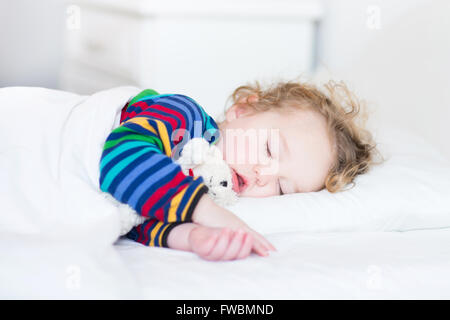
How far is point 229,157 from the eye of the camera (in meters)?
1.00

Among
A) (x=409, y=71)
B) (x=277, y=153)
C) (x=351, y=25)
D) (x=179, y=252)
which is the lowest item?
(x=179, y=252)

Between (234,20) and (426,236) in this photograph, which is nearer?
(426,236)

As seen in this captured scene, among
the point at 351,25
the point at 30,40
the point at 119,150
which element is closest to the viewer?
the point at 119,150

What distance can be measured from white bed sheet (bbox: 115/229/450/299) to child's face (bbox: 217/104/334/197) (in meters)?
0.15

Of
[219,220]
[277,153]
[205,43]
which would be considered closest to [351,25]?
[205,43]

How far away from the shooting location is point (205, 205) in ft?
2.65

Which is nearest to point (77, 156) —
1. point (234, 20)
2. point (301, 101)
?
point (301, 101)

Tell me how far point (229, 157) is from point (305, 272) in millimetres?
339

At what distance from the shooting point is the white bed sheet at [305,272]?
672mm

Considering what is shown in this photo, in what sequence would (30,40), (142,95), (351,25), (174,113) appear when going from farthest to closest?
(30,40), (351,25), (142,95), (174,113)

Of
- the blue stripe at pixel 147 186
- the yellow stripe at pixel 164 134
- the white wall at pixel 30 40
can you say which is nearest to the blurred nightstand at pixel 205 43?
the white wall at pixel 30 40

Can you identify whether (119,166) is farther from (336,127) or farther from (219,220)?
(336,127)

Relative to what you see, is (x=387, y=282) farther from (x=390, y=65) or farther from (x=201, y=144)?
(x=390, y=65)
